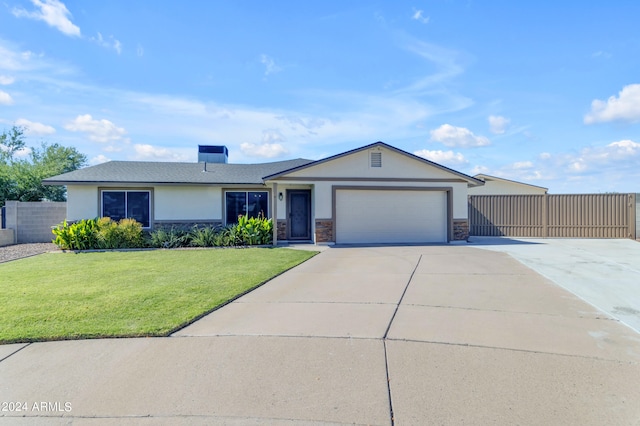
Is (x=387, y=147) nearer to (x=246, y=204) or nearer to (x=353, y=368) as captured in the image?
(x=246, y=204)

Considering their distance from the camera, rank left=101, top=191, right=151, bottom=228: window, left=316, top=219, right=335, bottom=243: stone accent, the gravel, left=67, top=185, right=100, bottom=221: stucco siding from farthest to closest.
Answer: left=101, top=191, right=151, bottom=228: window < left=67, top=185, right=100, bottom=221: stucco siding < left=316, top=219, right=335, bottom=243: stone accent < the gravel

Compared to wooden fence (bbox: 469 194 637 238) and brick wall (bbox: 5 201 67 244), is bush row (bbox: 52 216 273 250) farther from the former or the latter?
wooden fence (bbox: 469 194 637 238)

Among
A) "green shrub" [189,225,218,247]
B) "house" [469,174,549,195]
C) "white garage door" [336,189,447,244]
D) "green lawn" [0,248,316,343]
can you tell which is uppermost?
"house" [469,174,549,195]

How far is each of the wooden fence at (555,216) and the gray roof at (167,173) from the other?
1002 cm

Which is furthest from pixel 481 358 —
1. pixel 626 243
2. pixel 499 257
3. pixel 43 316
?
pixel 626 243

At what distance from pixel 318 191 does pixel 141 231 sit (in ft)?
23.7

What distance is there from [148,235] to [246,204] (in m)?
4.27

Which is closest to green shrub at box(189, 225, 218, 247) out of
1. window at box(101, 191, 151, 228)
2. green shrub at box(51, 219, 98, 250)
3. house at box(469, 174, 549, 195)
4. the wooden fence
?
window at box(101, 191, 151, 228)

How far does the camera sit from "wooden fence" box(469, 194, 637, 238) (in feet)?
55.6

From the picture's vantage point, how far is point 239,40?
12164 millimetres

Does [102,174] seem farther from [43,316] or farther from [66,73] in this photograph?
[43,316]

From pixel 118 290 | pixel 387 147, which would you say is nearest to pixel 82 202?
pixel 118 290

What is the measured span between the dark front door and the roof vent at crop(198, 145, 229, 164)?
686cm

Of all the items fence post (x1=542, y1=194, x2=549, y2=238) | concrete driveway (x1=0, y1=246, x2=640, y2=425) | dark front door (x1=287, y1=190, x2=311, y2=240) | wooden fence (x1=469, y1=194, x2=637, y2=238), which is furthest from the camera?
fence post (x1=542, y1=194, x2=549, y2=238)
